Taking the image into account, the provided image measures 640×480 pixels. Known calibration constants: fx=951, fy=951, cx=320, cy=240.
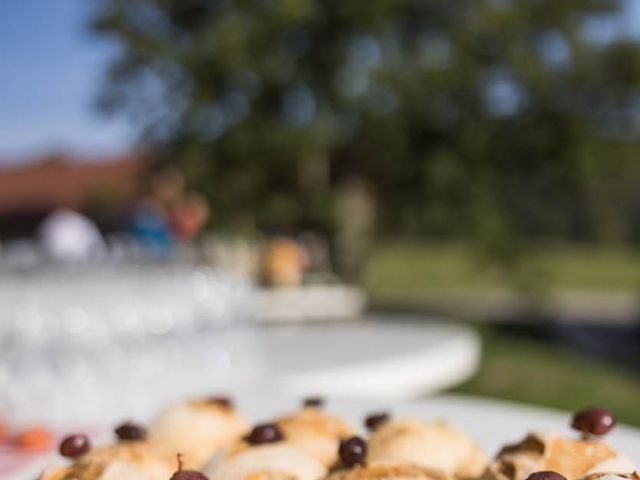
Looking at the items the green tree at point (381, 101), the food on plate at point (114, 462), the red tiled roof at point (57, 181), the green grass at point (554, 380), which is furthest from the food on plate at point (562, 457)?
the red tiled roof at point (57, 181)

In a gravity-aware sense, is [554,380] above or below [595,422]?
below

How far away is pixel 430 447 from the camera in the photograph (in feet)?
5.26

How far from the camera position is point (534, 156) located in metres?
12.4

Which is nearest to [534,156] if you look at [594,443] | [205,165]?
[205,165]

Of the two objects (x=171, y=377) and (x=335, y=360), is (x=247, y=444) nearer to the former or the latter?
(x=171, y=377)

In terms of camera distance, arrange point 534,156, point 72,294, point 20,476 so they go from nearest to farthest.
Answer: point 20,476
point 72,294
point 534,156

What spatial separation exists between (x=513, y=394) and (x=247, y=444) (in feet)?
24.9

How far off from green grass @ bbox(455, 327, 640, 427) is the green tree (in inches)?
71.7

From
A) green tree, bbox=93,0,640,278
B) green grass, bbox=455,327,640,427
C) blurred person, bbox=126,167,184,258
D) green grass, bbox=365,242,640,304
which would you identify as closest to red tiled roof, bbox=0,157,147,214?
green grass, bbox=365,242,640,304

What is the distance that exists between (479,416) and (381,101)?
9634 millimetres

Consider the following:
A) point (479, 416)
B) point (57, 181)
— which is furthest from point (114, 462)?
point (57, 181)

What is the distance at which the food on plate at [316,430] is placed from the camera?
5.24 ft

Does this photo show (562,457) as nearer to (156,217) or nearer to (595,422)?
(595,422)

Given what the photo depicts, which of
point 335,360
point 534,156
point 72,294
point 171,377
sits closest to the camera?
point 72,294
